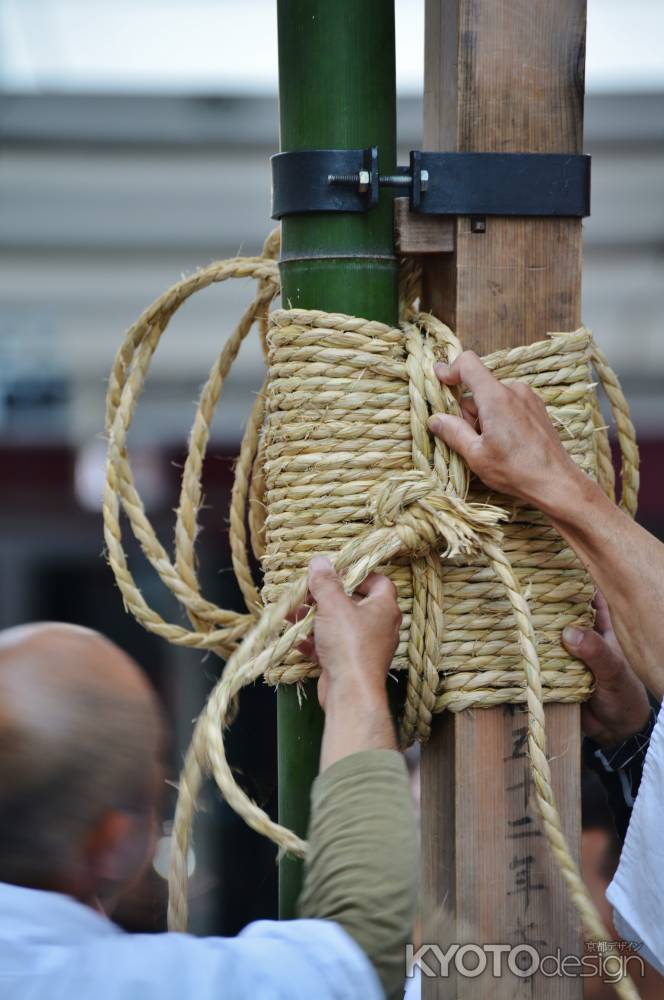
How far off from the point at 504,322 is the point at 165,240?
7.44 ft

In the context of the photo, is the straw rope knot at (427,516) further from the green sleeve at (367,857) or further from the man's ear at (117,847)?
the man's ear at (117,847)

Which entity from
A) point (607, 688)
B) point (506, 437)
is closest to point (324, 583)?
point (506, 437)

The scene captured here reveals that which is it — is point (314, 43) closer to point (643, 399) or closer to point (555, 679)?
point (555, 679)

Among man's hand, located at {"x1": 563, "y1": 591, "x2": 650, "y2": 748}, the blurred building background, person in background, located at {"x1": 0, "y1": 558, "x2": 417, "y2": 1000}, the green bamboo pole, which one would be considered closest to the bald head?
person in background, located at {"x1": 0, "y1": 558, "x2": 417, "y2": 1000}

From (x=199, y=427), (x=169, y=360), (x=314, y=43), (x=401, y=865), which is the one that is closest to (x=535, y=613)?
(x=401, y=865)

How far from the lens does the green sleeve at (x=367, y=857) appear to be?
0.76 m

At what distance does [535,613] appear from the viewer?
868 millimetres

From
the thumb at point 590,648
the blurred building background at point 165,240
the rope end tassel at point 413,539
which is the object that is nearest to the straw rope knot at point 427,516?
the rope end tassel at point 413,539

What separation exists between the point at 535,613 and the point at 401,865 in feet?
0.71

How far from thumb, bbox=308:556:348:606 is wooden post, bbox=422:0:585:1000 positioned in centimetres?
14

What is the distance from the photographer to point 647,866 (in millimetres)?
851

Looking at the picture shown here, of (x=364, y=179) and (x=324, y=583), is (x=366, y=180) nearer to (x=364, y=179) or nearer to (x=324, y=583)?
(x=364, y=179)

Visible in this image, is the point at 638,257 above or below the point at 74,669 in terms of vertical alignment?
above

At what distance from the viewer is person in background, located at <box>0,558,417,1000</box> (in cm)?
72
